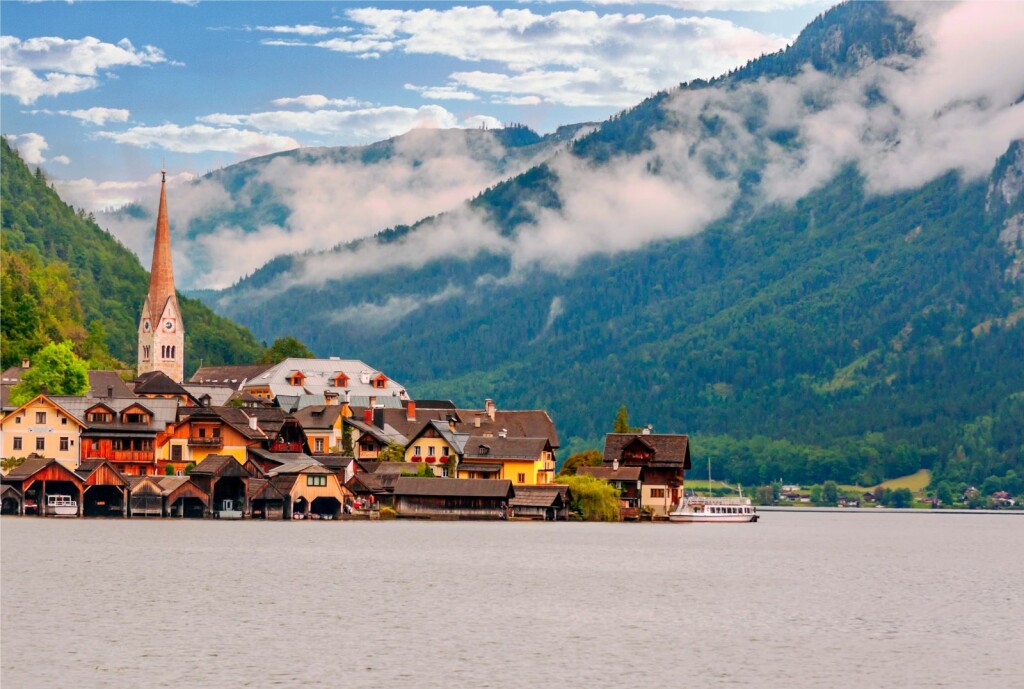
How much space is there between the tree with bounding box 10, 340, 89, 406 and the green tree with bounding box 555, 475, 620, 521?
47.9m

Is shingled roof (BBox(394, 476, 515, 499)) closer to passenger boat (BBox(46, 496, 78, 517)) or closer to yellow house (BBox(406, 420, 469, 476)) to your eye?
yellow house (BBox(406, 420, 469, 476))

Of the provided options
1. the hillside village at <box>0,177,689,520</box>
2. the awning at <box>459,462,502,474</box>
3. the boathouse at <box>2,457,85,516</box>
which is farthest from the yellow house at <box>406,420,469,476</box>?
the boathouse at <box>2,457,85,516</box>

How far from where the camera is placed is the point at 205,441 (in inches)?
5876

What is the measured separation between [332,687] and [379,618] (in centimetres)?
1698

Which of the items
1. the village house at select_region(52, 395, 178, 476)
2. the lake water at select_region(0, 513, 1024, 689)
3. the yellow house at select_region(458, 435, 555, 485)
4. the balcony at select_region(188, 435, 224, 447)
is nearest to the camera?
the lake water at select_region(0, 513, 1024, 689)

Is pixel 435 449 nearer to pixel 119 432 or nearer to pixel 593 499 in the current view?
pixel 593 499

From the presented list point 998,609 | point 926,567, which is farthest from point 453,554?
point 998,609

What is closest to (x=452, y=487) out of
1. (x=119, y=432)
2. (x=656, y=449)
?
(x=656, y=449)

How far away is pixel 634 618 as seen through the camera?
234 feet

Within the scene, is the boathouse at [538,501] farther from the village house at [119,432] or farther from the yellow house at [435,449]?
the village house at [119,432]

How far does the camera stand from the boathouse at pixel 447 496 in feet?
501

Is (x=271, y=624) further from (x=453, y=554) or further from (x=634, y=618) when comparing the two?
(x=453, y=554)

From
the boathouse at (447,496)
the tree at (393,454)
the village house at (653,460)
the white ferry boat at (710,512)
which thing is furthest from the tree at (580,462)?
the boathouse at (447,496)

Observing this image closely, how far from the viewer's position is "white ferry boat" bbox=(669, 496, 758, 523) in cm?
17312
